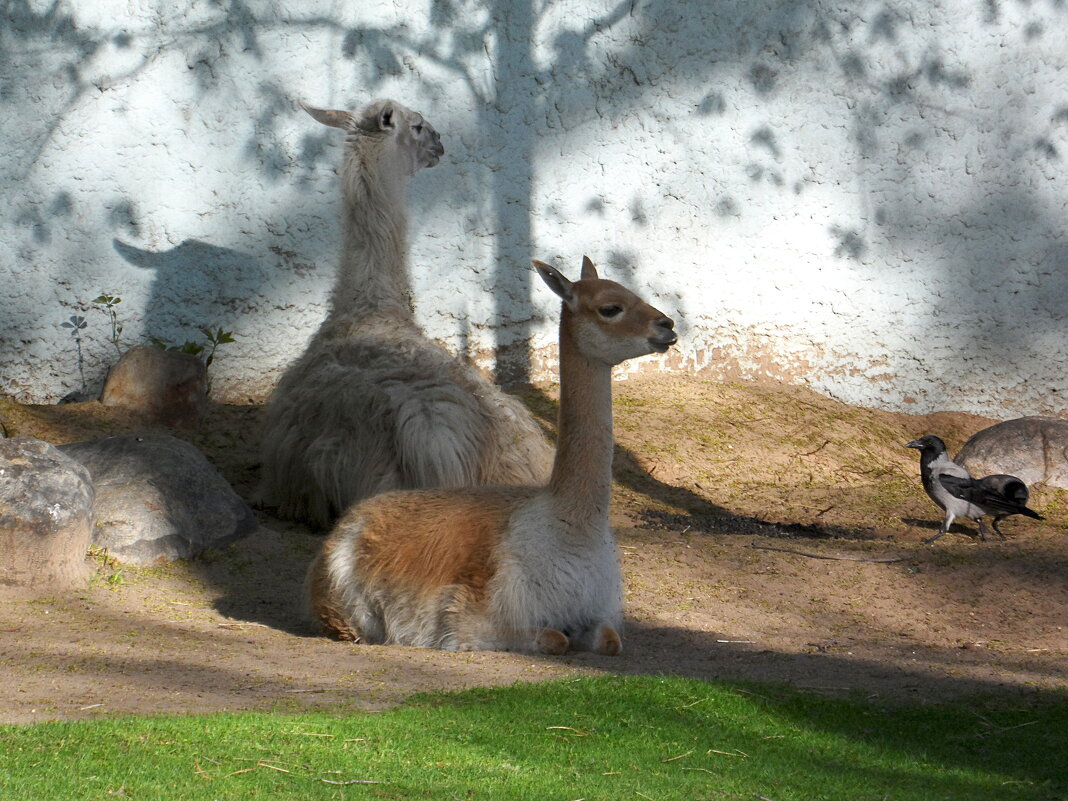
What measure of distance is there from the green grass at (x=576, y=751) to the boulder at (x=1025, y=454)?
473cm

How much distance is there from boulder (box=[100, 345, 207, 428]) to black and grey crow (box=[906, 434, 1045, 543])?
16.6 ft

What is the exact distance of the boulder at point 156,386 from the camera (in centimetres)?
906

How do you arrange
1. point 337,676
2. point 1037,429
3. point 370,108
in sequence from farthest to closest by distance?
1. point 1037,429
2. point 370,108
3. point 337,676

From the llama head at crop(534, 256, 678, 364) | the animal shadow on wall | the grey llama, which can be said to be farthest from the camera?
the animal shadow on wall

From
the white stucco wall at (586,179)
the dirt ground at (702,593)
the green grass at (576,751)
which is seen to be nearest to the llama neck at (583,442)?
the dirt ground at (702,593)

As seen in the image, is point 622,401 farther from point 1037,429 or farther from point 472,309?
point 1037,429

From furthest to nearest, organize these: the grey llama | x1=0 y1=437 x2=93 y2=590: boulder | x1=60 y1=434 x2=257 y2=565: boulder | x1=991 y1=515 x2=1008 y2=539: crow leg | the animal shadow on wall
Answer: the animal shadow on wall → x1=991 y1=515 x2=1008 y2=539: crow leg → the grey llama → x1=60 y1=434 x2=257 y2=565: boulder → x1=0 y1=437 x2=93 y2=590: boulder

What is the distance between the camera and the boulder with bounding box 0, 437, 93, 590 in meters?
6.02

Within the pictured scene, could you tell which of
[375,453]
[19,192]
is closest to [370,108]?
[375,453]

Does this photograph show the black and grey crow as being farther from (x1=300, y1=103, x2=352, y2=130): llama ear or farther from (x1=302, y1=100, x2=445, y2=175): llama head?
(x1=300, y1=103, x2=352, y2=130): llama ear

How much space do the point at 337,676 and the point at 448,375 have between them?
3008 millimetres

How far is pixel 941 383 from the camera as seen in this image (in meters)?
10.7

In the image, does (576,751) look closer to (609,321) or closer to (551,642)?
(551,642)

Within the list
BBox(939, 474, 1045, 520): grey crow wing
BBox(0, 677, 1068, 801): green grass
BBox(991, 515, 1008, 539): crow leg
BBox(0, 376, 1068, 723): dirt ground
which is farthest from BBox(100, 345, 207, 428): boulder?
BBox(991, 515, 1008, 539): crow leg
